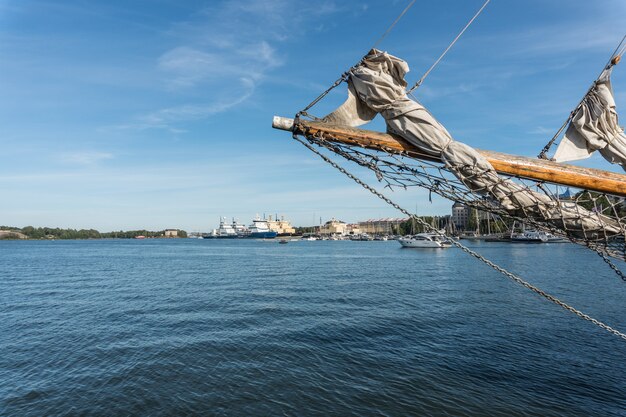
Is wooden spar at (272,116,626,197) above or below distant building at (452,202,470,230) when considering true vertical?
below

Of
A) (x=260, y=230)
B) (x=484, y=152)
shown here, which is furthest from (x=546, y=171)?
(x=260, y=230)

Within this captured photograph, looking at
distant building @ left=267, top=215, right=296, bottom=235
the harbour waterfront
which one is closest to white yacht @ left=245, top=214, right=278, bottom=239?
distant building @ left=267, top=215, right=296, bottom=235

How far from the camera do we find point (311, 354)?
13.4m

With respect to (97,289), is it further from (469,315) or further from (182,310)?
(469,315)

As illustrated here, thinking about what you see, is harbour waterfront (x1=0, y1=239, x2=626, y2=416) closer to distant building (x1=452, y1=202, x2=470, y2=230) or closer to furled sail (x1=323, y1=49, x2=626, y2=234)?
furled sail (x1=323, y1=49, x2=626, y2=234)

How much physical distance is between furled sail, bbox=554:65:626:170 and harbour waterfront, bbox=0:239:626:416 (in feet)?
21.5

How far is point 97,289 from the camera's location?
29078mm

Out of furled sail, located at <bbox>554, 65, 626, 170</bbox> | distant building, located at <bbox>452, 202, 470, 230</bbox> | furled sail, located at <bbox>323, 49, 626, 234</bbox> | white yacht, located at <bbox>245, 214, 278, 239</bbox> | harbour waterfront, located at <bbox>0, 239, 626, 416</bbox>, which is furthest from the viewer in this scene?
distant building, located at <bbox>452, 202, 470, 230</bbox>

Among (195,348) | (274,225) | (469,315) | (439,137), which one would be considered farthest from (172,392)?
(274,225)

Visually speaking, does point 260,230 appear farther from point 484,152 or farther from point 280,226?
point 484,152

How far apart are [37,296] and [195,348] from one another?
750 inches

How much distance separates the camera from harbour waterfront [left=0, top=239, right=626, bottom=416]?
32.6 ft

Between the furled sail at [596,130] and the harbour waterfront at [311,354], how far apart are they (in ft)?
21.5

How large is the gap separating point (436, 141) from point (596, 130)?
3031 millimetres
